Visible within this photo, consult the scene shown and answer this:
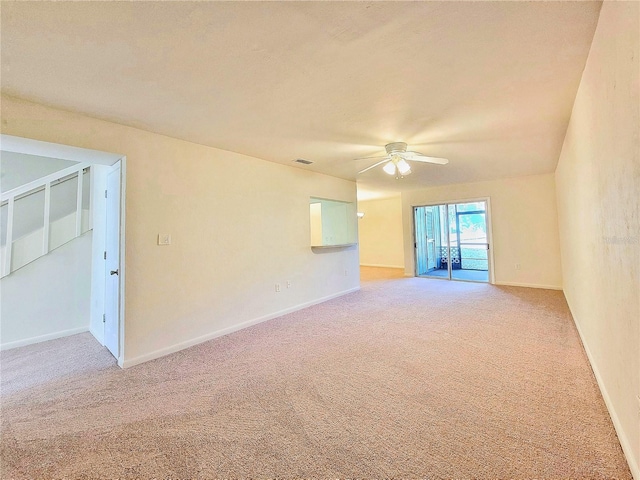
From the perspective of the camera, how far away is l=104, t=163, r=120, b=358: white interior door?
2.68 meters

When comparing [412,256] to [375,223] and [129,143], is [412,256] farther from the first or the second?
[129,143]

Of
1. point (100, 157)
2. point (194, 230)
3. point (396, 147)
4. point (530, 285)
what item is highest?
point (396, 147)

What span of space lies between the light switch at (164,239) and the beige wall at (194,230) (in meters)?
0.04

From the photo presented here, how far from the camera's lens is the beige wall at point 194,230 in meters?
2.54

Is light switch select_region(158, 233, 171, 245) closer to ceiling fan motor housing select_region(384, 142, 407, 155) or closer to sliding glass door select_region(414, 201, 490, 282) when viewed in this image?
ceiling fan motor housing select_region(384, 142, 407, 155)

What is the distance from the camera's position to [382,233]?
9.29m

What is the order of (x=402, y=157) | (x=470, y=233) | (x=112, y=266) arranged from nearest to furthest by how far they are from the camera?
(x=112, y=266)
(x=402, y=157)
(x=470, y=233)

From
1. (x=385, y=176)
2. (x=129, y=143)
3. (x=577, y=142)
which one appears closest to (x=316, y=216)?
(x=385, y=176)

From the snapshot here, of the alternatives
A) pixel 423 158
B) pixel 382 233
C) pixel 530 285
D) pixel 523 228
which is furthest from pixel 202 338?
pixel 382 233

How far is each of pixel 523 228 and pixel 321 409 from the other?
5.85 m

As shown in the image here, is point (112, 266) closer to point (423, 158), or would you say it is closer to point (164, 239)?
point (164, 239)

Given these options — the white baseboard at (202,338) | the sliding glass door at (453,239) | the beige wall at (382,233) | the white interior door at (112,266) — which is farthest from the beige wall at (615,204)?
the beige wall at (382,233)

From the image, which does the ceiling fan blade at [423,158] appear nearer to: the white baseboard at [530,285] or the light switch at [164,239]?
the light switch at [164,239]

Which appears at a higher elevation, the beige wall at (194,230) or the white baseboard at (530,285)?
A: the beige wall at (194,230)
